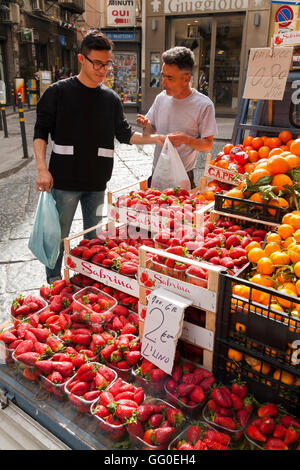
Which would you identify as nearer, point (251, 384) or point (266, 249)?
point (251, 384)

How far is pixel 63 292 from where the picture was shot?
2248mm

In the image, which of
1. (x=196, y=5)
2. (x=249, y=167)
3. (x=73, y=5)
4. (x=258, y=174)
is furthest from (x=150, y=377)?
(x=73, y=5)

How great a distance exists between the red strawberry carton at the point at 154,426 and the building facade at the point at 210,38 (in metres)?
15.7

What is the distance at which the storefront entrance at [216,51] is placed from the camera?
15.8 metres

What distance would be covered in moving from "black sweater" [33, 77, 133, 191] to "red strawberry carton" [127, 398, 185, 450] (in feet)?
6.09

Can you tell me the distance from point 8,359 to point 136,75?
717 inches

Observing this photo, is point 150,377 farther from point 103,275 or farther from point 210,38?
point 210,38

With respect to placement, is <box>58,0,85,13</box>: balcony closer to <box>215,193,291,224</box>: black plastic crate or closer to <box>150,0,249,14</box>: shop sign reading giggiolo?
<box>150,0,249,14</box>: shop sign reading giggiolo

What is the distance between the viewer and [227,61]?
16250 mm

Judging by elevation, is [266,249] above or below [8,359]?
above

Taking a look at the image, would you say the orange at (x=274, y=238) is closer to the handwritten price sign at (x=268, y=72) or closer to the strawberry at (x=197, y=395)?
the strawberry at (x=197, y=395)

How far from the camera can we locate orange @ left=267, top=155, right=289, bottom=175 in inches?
85.9

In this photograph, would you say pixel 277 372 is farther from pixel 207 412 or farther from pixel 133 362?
pixel 133 362

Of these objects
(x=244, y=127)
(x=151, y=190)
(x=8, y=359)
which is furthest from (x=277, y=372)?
(x=244, y=127)
